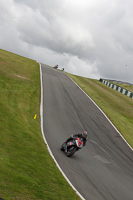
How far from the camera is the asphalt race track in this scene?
10711 millimetres

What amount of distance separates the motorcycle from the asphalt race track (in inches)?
11.7

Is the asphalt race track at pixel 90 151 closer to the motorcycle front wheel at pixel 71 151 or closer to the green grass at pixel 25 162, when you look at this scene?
the motorcycle front wheel at pixel 71 151

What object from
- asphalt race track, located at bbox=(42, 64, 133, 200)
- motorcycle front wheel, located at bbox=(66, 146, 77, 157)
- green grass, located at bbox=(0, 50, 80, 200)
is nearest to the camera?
green grass, located at bbox=(0, 50, 80, 200)

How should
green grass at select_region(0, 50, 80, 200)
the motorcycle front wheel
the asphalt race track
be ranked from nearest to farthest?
1. green grass at select_region(0, 50, 80, 200)
2. the asphalt race track
3. the motorcycle front wheel

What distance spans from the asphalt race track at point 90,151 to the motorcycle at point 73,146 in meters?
0.30

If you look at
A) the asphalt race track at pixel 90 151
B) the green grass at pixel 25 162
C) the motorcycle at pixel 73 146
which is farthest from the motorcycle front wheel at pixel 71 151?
the green grass at pixel 25 162

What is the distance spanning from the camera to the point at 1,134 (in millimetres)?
11656

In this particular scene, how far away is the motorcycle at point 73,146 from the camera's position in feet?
43.0

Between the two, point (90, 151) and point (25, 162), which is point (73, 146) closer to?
point (90, 151)

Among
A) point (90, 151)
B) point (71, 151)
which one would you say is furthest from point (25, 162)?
point (90, 151)

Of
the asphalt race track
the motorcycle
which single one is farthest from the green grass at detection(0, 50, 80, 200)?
the motorcycle

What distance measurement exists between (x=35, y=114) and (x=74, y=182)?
369 inches

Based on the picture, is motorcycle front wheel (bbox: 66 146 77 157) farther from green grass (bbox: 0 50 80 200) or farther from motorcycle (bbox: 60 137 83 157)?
green grass (bbox: 0 50 80 200)

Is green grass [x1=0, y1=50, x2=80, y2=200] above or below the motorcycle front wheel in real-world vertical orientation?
above
